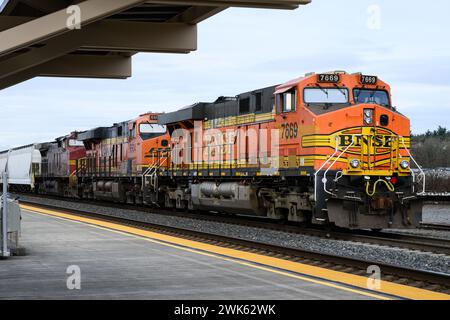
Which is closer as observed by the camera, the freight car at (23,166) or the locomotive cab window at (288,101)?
the locomotive cab window at (288,101)

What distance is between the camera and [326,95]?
18969 millimetres

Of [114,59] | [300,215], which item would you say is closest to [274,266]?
[114,59]

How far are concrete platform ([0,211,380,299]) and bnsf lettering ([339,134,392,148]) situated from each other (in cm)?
601

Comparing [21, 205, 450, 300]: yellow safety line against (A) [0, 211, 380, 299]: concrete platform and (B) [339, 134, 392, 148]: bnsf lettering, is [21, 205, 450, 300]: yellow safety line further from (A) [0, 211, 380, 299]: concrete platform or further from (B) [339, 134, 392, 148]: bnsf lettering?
(B) [339, 134, 392, 148]: bnsf lettering

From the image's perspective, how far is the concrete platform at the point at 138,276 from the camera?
28.2ft

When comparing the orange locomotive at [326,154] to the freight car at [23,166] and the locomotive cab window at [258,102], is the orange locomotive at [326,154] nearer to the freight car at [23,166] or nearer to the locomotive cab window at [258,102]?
the locomotive cab window at [258,102]

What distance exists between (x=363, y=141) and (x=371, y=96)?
168cm

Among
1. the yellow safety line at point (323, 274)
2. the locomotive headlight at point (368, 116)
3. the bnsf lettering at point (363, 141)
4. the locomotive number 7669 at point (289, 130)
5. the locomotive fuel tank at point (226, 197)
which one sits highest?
the locomotive headlight at point (368, 116)

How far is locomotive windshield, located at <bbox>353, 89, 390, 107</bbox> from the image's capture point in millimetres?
19156

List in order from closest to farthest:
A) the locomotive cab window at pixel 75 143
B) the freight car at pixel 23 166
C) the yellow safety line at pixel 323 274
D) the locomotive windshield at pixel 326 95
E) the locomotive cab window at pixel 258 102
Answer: the yellow safety line at pixel 323 274
the locomotive windshield at pixel 326 95
the locomotive cab window at pixel 258 102
the locomotive cab window at pixel 75 143
the freight car at pixel 23 166

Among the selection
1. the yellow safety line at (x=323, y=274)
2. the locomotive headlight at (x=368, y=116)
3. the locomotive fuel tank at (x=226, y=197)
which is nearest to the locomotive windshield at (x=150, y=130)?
the locomotive fuel tank at (x=226, y=197)

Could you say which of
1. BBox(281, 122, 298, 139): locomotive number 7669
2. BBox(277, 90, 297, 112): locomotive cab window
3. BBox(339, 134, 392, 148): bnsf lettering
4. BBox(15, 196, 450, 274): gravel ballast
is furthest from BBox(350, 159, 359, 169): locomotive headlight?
BBox(277, 90, 297, 112): locomotive cab window

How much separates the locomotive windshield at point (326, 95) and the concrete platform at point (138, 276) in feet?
21.0

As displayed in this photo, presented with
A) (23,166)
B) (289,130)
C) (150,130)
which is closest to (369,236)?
(289,130)
